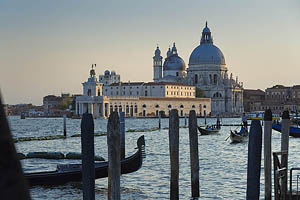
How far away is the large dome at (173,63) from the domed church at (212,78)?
1.49 meters

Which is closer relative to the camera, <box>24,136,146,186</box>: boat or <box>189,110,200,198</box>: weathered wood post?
<box>189,110,200,198</box>: weathered wood post

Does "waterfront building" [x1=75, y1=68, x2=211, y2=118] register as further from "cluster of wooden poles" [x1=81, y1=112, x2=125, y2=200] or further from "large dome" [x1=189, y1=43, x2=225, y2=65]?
"cluster of wooden poles" [x1=81, y1=112, x2=125, y2=200]

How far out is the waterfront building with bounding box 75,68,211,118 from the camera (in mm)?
64062

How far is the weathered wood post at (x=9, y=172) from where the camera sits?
0.34 metres

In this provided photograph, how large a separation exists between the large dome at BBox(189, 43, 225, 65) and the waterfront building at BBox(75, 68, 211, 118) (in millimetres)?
4253

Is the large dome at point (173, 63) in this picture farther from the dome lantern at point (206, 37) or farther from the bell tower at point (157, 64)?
the dome lantern at point (206, 37)

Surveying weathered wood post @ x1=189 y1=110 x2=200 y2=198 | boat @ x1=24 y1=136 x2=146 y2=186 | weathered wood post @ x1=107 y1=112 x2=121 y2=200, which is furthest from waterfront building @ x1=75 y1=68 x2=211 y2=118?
weathered wood post @ x1=107 y1=112 x2=121 y2=200

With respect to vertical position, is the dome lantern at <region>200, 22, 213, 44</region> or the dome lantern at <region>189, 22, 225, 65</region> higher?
the dome lantern at <region>200, 22, 213, 44</region>

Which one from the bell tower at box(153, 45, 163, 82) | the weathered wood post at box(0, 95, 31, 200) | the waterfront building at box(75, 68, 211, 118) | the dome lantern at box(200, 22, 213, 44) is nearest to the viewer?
the weathered wood post at box(0, 95, 31, 200)

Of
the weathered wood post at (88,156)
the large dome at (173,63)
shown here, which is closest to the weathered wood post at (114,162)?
the weathered wood post at (88,156)

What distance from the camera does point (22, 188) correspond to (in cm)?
35

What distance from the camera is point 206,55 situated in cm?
7675

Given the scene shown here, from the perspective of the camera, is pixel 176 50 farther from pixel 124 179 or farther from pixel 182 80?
pixel 124 179

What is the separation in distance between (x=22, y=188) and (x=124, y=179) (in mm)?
9214
